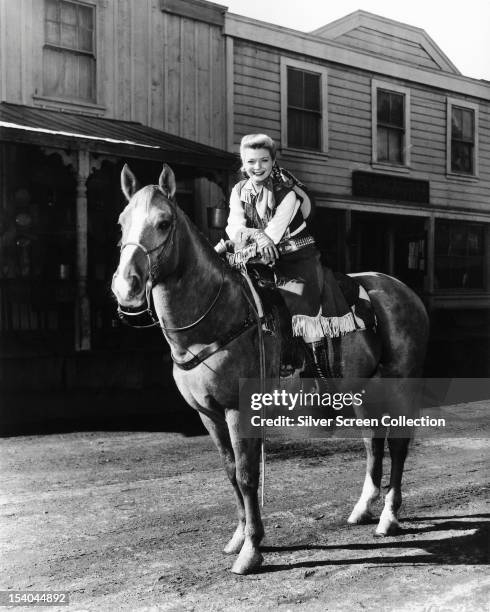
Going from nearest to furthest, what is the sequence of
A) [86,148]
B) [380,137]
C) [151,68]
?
1. [86,148]
2. [151,68]
3. [380,137]

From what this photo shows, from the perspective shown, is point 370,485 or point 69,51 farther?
point 69,51

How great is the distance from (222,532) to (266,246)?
183 cm

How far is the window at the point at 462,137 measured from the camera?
14.5 m

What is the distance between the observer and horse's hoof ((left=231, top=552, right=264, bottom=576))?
3391mm

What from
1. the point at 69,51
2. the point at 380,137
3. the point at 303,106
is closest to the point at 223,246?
the point at 69,51

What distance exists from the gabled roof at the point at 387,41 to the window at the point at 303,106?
78 centimetres

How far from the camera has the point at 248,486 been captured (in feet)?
11.4

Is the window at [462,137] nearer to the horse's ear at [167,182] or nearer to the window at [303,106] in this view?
the window at [303,106]

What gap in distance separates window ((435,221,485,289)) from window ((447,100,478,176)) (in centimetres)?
136

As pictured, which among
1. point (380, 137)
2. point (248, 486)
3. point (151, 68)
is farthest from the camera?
point (380, 137)

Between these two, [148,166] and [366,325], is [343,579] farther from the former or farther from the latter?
[148,166]

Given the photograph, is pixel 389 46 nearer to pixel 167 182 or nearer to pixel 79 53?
pixel 79 53

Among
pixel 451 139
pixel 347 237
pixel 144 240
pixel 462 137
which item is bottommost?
pixel 144 240

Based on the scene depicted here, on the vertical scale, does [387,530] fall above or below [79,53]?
below
